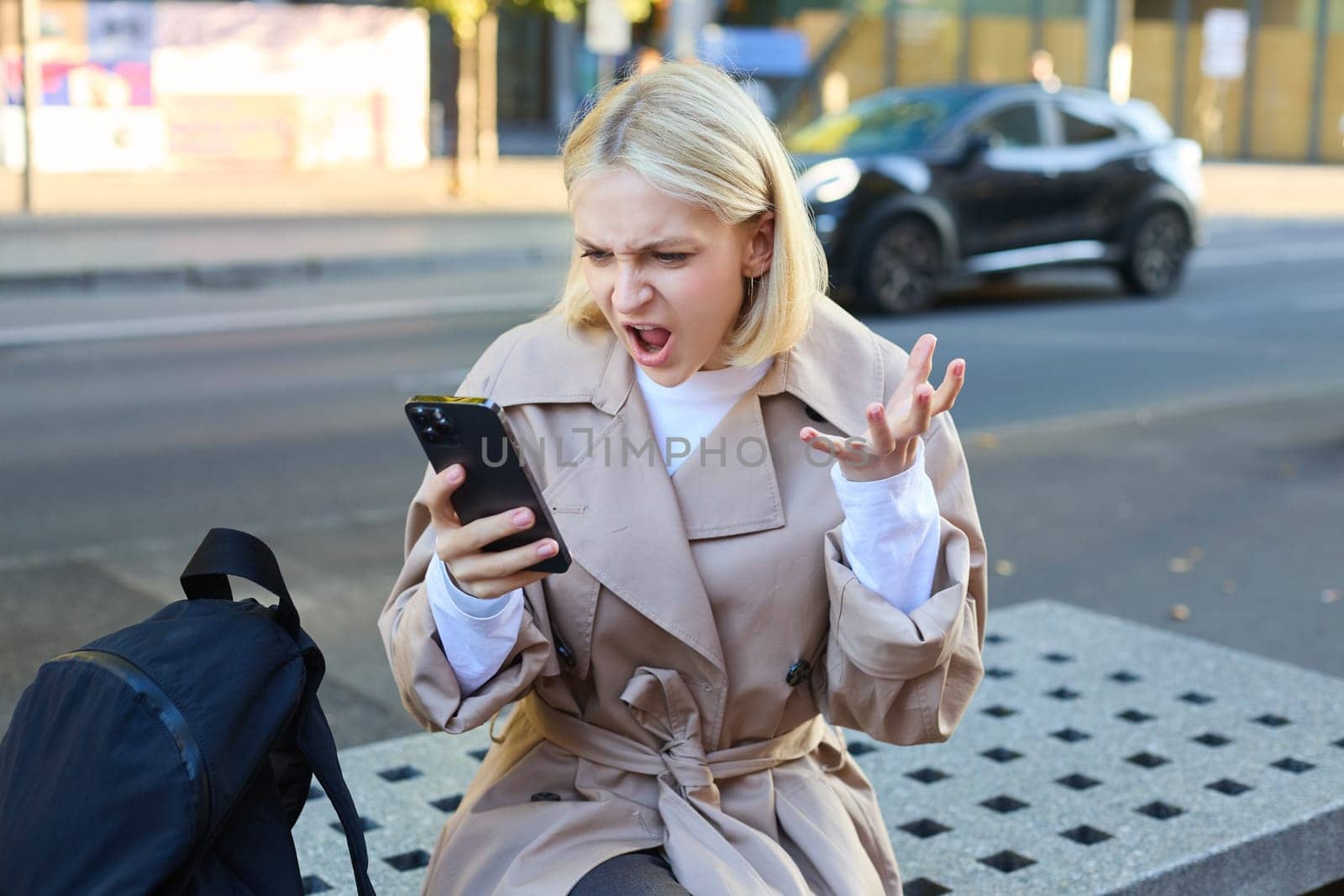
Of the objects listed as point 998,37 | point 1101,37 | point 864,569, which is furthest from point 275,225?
point 998,37

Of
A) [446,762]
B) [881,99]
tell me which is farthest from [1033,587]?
[881,99]

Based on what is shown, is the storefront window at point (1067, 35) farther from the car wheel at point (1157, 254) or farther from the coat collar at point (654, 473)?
the coat collar at point (654, 473)

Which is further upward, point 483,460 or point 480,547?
point 483,460

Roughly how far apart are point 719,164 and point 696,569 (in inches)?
21.7

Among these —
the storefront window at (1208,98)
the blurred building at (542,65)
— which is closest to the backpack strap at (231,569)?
the blurred building at (542,65)

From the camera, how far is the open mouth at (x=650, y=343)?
2.37 metres

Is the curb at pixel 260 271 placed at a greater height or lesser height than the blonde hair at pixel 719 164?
lesser

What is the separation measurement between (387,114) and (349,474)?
19270mm

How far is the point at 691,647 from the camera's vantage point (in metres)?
2.32

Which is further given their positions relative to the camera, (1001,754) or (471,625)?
(1001,754)

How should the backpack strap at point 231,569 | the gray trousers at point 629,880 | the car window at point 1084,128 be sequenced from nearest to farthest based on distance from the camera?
the backpack strap at point 231,569 < the gray trousers at point 629,880 < the car window at point 1084,128

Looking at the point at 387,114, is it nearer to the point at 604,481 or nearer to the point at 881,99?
the point at 881,99

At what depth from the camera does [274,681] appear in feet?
6.72

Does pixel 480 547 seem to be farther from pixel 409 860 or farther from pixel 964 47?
pixel 964 47
